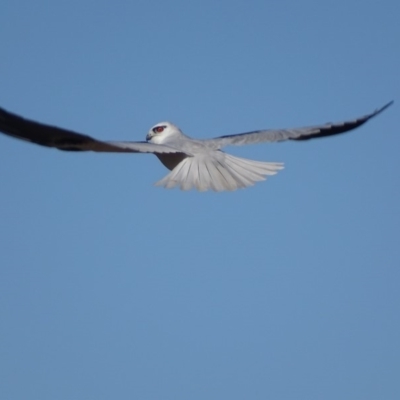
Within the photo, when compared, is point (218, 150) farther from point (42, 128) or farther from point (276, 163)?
point (42, 128)

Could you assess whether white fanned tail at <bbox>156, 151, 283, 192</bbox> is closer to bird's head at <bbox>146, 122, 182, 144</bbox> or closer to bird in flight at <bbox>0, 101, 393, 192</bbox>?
bird in flight at <bbox>0, 101, 393, 192</bbox>

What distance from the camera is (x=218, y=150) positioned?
8875 mm

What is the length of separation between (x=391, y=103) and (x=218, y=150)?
1.45 meters

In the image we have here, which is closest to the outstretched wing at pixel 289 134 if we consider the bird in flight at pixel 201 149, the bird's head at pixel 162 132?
the bird in flight at pixel 201 149

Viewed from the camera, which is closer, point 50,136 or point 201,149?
point 50,136

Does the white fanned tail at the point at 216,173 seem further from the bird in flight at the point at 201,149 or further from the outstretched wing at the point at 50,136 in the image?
the outstretched wing at the point at 50,136

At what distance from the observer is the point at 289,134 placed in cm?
910

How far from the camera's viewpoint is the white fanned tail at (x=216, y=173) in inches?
313

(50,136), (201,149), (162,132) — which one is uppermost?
(162,132)

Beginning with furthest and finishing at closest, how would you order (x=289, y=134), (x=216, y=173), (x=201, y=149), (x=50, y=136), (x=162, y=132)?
1. (x=162, y=132)
2. (x=289, y=134)
3. (x=201, y=149)
4. (x=216, y=173)
5. (x=50, y=136)

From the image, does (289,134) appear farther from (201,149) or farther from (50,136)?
(50,136)

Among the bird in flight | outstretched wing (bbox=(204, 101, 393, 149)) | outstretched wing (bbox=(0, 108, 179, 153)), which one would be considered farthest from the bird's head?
outstretched wing (bbox=(0, 108, 179, 153))

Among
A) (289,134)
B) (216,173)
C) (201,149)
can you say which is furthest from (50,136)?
(289,134)

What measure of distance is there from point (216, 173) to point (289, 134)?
109 centimetres
